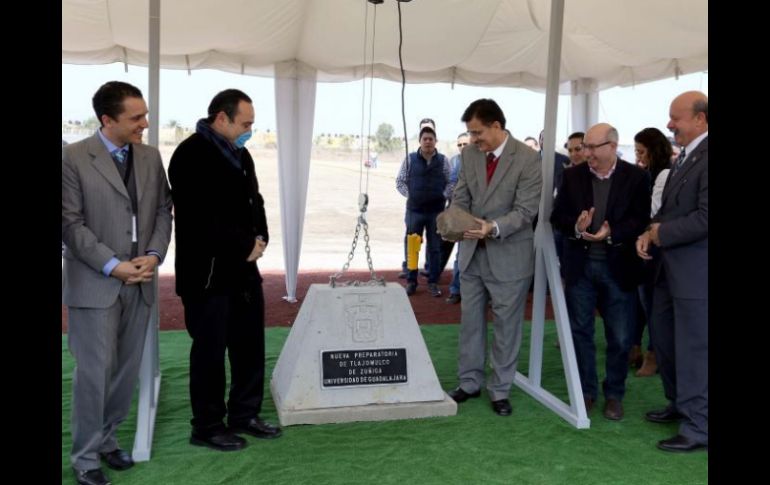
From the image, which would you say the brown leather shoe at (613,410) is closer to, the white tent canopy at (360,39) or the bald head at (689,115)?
the bald head at (689,115)

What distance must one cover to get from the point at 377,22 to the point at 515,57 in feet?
6.60

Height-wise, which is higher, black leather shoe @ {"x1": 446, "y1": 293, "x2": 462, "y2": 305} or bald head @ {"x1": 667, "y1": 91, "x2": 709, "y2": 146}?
bald head @ {"x1": 667, "y1": 91, "x2": 709, "y2": 146}

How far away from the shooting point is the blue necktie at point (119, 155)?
3006 millimetres

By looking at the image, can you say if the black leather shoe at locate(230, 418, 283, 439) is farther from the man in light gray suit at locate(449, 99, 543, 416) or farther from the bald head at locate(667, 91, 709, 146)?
the bald head at locate(667, 91, 709, 146)

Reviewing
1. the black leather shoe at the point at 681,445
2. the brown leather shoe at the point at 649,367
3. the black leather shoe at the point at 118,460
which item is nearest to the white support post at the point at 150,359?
the black leather shoe at the point at 118,460

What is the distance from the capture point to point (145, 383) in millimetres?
3545

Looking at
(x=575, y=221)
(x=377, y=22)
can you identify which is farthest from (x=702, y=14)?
(x=575, y=221)

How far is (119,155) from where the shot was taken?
3.03 metres

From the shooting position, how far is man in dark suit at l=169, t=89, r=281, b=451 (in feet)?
10.5

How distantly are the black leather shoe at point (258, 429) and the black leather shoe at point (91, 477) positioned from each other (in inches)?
29.7

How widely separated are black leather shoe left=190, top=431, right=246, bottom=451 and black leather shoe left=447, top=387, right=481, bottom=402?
136 cm

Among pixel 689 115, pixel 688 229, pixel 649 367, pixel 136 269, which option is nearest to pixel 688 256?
pixel 688 229

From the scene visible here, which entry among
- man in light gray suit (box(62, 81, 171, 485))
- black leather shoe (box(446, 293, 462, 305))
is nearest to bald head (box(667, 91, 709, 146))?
man in light gray suit (box(62, 81, 171, 485))
